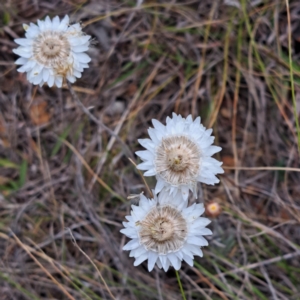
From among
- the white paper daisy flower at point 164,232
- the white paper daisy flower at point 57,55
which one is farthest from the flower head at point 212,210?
the white paper daisy flower at point 57,55

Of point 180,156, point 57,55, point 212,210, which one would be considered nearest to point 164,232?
point 180,156

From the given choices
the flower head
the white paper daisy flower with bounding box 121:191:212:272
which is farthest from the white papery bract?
the flower head

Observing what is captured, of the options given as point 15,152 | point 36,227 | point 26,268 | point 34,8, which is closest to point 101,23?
point 34,8

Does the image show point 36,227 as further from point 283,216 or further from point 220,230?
point 283,216

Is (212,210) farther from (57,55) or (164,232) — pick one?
(57,55)

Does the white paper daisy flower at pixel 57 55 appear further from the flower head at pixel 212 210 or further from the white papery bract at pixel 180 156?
the flower head at pixel 212 210

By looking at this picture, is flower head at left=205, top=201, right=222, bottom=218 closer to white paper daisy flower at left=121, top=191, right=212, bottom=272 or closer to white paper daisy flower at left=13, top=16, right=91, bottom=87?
white paper daisy flower at left=121, top=191, right=212, bottom=272
